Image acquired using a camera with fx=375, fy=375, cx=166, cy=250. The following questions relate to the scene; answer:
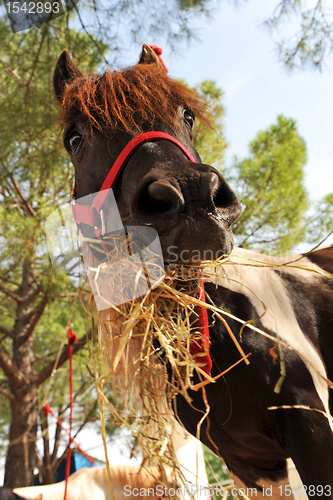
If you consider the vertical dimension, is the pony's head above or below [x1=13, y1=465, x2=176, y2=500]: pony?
above

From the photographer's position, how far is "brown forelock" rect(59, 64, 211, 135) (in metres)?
1.25

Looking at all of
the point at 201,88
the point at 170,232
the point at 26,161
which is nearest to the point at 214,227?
the point at 170,232

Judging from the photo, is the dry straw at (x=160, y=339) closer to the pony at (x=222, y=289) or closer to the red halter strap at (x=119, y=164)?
the pony at (x=222, y=289)

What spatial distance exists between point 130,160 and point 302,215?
4.95 m

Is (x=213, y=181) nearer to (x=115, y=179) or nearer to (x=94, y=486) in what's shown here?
(x=115, y=179)

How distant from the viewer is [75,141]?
1470 millimetres

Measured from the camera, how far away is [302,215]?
18.5 feet

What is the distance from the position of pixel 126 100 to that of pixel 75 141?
30cm

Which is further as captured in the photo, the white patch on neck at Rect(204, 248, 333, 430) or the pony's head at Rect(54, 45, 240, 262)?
the white patch on neck at Rect(204, 248, 333, 430)

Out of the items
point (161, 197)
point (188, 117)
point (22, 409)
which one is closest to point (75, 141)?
point (188, 117)

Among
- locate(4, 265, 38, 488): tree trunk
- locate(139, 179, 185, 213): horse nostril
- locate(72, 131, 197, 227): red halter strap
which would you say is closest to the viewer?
locate(139, 179, 185, 213): horse nostril

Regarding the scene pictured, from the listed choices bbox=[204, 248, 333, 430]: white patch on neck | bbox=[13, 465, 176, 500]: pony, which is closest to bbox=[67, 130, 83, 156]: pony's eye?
bbox=[204, 248, 333, 430]: white patch on neck

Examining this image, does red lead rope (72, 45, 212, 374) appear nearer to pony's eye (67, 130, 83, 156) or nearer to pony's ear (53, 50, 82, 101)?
pony's eye (67, 130, 83, 156)

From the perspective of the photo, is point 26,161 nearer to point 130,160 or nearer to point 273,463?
point 130,160
